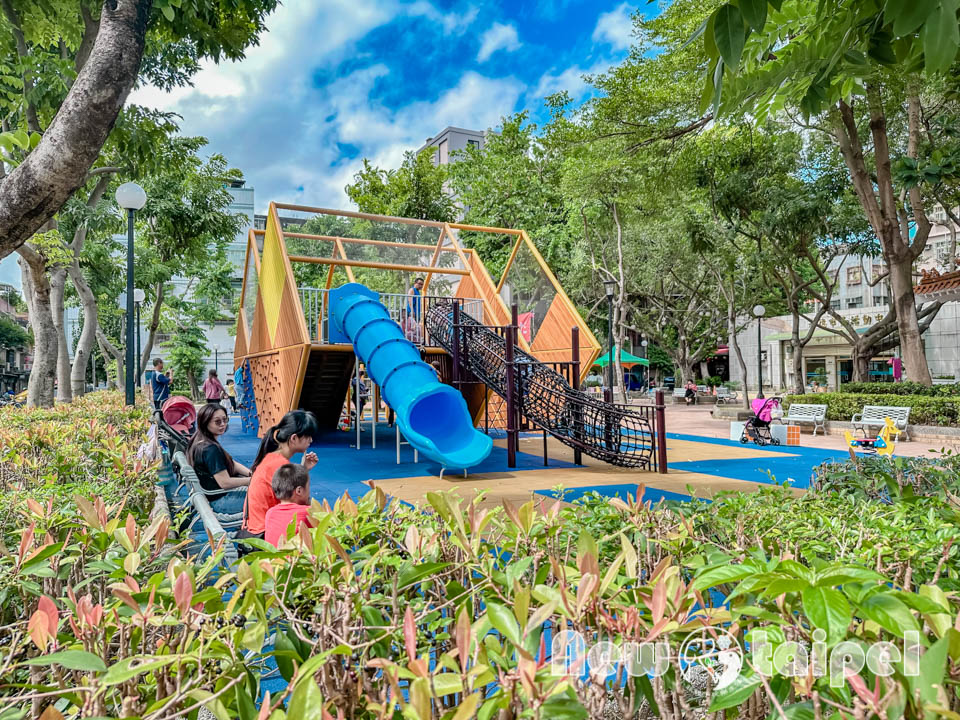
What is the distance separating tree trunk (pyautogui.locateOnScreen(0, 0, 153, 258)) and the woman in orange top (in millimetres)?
1854

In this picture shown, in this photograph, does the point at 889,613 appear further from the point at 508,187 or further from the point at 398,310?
the point at 508,187

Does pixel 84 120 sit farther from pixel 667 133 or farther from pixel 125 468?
pixel 667 133

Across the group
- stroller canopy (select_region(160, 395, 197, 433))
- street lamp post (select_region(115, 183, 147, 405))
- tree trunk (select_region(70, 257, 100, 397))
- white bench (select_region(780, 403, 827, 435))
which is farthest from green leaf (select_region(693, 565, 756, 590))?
white bench (select_region(780, 403, 827, 435))

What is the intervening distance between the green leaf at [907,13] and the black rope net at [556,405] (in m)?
8.23

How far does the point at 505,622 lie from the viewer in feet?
3.65

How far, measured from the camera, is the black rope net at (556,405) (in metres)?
10.4

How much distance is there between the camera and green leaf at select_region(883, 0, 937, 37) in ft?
6.36

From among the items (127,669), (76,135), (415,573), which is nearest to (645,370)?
(76,135)

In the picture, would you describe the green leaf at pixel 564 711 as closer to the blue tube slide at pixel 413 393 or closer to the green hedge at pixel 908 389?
the blue tube slide at pixel 413 393

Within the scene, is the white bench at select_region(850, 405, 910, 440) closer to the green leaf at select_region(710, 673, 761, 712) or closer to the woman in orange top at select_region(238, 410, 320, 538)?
the woman in orange top at select_region(238, 410, 320, 538)

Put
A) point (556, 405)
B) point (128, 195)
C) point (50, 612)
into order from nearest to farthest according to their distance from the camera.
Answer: point (50, 612) → point (128, 195) → point (556, 405)

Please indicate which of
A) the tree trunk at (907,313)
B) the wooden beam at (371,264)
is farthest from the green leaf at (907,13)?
the tree trunk at (907,313)

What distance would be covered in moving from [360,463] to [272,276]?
16.9 ft

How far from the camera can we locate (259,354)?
49.9 feet
